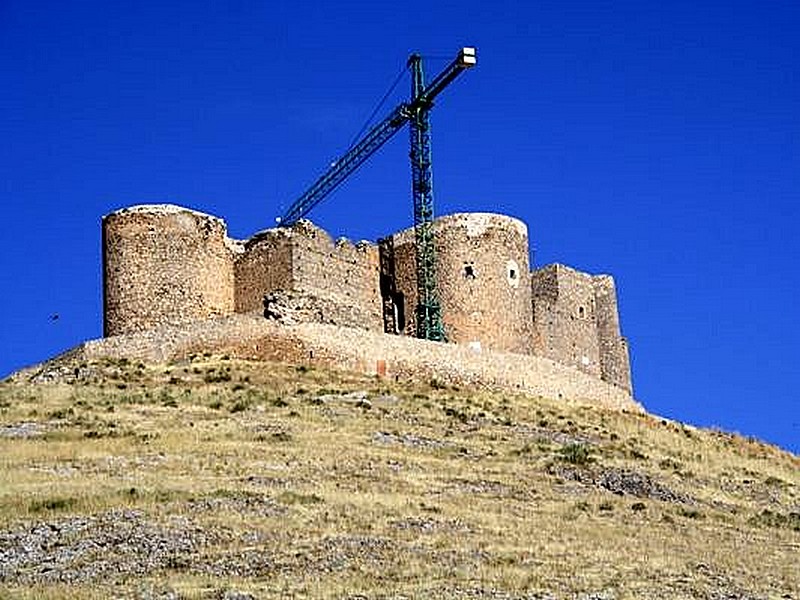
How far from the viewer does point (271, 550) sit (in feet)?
66.6

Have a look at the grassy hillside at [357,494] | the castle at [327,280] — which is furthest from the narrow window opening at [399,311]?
the grassy hillside at [357,494]

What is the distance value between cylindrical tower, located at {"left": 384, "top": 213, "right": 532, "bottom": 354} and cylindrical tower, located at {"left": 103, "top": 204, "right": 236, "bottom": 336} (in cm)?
594

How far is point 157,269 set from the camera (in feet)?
133

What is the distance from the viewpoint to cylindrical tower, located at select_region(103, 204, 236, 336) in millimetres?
40438

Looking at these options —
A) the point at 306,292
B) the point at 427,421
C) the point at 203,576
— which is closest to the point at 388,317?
the point at 306,292

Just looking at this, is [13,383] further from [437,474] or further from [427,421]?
[437,474]

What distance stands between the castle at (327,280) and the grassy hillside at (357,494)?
3.72 meters

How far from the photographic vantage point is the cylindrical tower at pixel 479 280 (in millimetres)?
42438

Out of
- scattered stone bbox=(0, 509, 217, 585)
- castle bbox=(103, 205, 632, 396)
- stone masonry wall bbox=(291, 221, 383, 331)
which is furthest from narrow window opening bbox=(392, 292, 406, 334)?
scattered stone bbox=(0, 509, 217, 585)

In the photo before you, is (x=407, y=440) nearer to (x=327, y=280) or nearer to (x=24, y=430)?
(x=24, y=430)

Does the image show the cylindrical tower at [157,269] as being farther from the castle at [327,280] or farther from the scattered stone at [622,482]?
the scattered stone at [622,482]

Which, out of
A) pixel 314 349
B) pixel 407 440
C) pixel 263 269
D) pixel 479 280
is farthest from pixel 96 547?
pixel 479 280

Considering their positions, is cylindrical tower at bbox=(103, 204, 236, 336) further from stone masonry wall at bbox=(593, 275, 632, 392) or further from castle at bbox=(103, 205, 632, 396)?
stone masonry wall at bbox=(593, 275, 632, 392)

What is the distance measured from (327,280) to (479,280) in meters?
4.50
